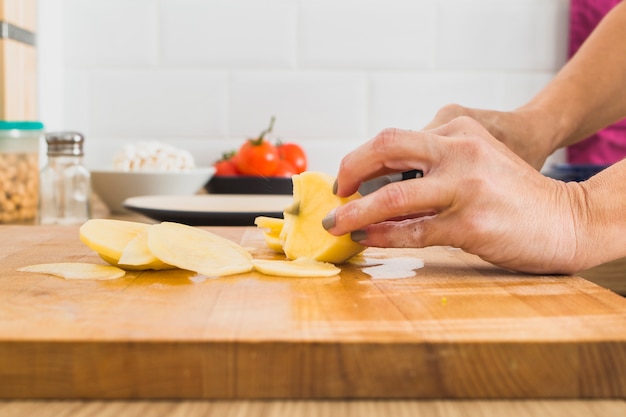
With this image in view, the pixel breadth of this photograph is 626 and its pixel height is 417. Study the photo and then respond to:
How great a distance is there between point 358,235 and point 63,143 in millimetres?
813

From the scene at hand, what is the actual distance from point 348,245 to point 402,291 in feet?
0.58

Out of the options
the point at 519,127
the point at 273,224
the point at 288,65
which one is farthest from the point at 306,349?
the point at 288,65

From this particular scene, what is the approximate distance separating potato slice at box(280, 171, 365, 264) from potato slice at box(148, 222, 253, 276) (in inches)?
3.4

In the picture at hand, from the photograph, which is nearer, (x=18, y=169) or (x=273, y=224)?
(x=273, y=224)

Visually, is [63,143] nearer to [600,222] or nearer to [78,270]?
[78,270]

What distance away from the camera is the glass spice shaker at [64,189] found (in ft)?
5.05

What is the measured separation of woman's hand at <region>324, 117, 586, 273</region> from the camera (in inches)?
32.6

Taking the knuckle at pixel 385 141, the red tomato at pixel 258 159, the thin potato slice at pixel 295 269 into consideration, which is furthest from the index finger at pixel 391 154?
the red tomato at pixel 258 159

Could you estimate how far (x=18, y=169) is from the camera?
1497mm

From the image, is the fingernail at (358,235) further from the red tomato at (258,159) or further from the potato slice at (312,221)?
the red tomato at (258,159)

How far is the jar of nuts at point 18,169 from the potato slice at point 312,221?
71 centimetres

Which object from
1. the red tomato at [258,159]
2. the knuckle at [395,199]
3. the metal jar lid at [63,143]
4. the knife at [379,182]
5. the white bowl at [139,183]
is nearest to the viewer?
the knuckle at [395,199]

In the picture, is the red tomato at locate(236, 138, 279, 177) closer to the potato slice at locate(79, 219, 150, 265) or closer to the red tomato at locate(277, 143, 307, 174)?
the red tomato at locate(277, 143, 307, 174)

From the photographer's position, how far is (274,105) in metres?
2.21
